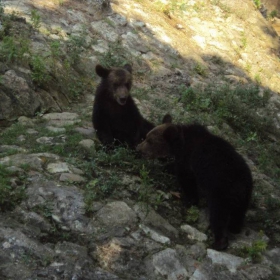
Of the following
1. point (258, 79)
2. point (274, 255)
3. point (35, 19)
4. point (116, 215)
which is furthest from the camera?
point (258, 79)

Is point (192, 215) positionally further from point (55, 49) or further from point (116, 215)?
point (55, 49)

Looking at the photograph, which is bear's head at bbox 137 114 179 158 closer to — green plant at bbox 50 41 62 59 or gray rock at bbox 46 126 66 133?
gray rock at bbox 46 126 66 133

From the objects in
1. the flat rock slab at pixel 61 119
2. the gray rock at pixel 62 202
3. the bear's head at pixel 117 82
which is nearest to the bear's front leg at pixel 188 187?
the gray rock at pixel 62 202

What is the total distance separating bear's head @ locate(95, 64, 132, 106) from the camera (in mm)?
7582

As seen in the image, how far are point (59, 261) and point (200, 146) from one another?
2639 millimetres

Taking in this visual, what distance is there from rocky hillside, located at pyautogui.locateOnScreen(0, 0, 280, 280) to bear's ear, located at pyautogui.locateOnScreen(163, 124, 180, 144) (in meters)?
0.48

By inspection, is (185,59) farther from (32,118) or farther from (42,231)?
(42,231)

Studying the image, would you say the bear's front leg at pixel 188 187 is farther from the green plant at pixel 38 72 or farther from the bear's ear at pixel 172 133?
the green plant at pixel 38 72

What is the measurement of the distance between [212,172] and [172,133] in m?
1.01

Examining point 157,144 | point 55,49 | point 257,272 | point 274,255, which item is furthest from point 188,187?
point 55,49

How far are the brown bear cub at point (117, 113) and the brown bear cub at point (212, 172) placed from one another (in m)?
0.81

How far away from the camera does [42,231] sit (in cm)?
490

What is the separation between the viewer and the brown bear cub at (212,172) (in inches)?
218

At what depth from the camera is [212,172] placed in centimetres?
577
